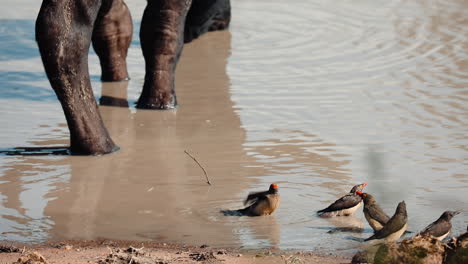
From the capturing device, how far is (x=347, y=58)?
1102cm

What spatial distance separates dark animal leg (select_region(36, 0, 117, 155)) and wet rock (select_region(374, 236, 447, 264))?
10.2 feet

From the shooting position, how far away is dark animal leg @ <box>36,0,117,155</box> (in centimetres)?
703

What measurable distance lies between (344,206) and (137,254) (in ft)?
4.48

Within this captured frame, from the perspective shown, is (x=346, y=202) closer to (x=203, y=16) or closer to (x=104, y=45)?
(x=104, y=45)

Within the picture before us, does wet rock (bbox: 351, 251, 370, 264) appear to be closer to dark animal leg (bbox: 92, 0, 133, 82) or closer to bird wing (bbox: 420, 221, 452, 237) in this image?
bird wing (bbox: 420, 221, 452, 237)

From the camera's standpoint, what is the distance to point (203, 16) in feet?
39.5

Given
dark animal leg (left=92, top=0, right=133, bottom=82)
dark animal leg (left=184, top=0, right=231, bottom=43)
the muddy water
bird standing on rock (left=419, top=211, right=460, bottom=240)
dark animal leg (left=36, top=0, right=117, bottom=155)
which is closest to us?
bird standing on rock (left=419, top=211, right=460, bottom=240)

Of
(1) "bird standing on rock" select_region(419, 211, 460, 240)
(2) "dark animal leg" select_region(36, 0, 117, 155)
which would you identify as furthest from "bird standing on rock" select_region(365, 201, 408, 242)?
(2) "dark animal leg" select_region(36, 0, 117, 155)

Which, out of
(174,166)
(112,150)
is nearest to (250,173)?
(174,166)

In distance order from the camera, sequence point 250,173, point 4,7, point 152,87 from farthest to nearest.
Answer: point 4,7 → point 152,87 → point 250,173

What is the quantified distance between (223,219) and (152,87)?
297 centimetres

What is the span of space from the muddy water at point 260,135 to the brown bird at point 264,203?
7 centimetres

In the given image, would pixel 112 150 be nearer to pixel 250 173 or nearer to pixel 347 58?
pixel 250 173

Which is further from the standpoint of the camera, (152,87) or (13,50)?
(13,50)
